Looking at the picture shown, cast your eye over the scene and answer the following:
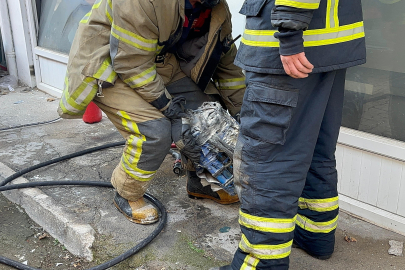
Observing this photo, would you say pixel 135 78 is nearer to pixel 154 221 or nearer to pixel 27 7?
pixel 154 221

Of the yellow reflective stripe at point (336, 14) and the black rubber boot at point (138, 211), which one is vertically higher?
the yellow reflective stripe at point (336, 14)

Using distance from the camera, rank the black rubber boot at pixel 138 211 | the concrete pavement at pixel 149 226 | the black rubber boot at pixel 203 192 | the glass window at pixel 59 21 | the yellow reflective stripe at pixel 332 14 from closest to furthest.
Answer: the yellow reflective stripe at pixel 332 14
the concrete pavement at pixel 149 226
the black rubber boot at pixel 138 211
the black rubber boot at pixel 203 192
the glass window at pixel 59 21

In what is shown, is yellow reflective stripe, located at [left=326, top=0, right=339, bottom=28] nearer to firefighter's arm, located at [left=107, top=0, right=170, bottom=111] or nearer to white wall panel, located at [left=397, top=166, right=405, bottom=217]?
firefighter's arm, located at [left=107, top=0, right=170, bottom=111]

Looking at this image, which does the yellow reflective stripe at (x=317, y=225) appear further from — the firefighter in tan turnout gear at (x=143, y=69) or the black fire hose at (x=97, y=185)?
the black fire hose at (x=97, y=185)

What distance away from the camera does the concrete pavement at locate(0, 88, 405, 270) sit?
8.11ft

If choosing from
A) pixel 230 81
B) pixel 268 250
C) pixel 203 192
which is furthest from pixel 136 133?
pixel 268 250

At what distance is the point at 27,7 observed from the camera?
5.83 meters

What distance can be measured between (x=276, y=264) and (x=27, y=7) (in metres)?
5.22

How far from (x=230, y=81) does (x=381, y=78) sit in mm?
1016

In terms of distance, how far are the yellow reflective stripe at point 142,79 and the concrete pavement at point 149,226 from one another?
929 mm

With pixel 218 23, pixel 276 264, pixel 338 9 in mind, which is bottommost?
pixel 276 264

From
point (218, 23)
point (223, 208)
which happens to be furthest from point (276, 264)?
point (218, 23)

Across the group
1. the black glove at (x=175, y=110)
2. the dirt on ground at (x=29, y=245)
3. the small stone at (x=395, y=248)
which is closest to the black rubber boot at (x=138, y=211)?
the dirt on ground at (x=29, y=245)

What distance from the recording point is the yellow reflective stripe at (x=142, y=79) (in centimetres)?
254
